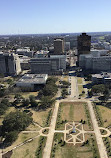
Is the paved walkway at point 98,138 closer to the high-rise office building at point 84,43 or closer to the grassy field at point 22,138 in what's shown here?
the grassy field at point 22,138

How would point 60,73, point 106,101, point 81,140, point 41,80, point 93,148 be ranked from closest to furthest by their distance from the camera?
point 93,148 → point 81,140 → point 106,101 → point 41,80 → point 60,73

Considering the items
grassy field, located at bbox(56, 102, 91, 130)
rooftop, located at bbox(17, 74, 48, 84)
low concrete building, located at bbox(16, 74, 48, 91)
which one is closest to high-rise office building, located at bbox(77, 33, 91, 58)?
rooftop, located at bbox(17, 74, 48, 84)

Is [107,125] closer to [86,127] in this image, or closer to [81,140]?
[86,127]

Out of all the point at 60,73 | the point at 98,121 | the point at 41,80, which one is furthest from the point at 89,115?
the point at 60,73

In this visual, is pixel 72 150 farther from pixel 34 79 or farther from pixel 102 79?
pixel 102 79

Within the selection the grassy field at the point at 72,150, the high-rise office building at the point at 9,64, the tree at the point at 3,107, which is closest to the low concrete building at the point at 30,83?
the tree at the point at 3,107

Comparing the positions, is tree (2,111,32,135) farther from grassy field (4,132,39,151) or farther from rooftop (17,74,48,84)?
rooftop (17,74,48,84)
